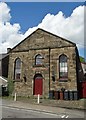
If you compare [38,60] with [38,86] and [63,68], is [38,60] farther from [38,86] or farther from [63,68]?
[63,68]

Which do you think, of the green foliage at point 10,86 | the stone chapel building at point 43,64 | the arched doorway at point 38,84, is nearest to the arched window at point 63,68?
the stone chapel building at point 43,64

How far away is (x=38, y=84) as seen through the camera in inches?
1133

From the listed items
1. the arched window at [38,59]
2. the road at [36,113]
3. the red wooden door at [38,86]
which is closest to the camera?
the road at [36,113]

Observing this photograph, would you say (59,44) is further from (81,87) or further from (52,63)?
(81,87)

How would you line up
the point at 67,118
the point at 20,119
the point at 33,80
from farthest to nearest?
1. the point at 33,80
2. the point at 67,118
3. the point at 20,119

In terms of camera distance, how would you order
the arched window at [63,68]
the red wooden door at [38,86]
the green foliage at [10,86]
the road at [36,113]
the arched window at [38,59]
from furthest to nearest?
the green foliage at [10,86], the arched window at [38,59], the red wooden door at [38,86], the arched window at [63,68], the road at [36,113]

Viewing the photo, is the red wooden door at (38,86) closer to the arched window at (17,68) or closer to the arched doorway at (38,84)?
the arched doorway at (38,84)

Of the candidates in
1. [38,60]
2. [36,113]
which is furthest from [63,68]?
[36,113]

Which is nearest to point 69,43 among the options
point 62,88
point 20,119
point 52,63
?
point 52,63

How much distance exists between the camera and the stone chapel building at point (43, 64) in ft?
90.9

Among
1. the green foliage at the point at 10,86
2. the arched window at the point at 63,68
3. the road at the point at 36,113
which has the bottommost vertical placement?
the road at the point at 36,113

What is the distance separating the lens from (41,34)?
29.9 m

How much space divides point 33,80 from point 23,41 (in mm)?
5469

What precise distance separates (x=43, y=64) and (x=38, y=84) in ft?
8.40
